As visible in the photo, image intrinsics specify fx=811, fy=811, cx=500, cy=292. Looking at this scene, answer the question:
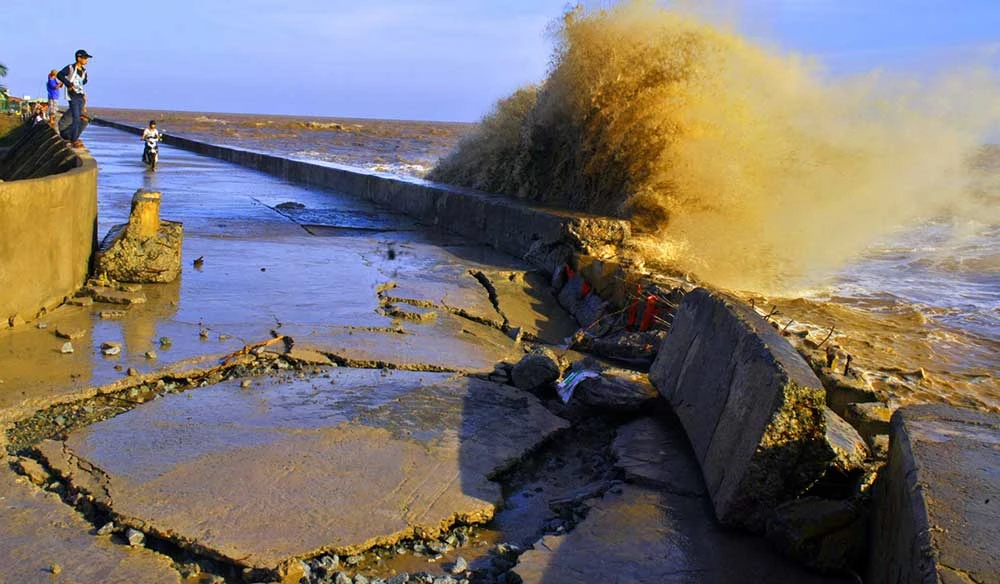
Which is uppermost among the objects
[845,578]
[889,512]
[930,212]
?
[930,212]

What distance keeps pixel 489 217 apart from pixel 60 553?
321 inches

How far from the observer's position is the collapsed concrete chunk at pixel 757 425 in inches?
118

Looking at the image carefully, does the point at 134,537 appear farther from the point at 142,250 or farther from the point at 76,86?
the point at 76,86

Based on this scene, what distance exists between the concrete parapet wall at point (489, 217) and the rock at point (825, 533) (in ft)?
17.5

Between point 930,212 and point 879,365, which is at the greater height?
point 930,212

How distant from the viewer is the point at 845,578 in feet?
9.20

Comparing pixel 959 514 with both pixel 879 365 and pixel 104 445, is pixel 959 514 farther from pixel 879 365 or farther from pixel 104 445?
pixel 879 365

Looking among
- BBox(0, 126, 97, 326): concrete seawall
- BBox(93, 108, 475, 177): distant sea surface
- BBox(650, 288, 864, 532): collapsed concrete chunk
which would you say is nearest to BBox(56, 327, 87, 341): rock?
BBox(0, 126, 97, 326): concrete seawall

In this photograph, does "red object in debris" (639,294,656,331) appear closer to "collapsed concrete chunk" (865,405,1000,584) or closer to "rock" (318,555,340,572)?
"collapsed concrete chunk" (865,405,1000,584)

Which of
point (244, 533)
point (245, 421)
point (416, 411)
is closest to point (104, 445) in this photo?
point (245, 421)

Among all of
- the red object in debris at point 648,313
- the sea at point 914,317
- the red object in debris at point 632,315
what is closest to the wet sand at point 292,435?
the red object in debris at point 632,315

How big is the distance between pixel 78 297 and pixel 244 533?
12.3 feet

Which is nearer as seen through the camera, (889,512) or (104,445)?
(889,512)

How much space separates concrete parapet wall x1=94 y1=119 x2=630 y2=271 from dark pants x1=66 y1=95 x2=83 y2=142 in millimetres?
4859
